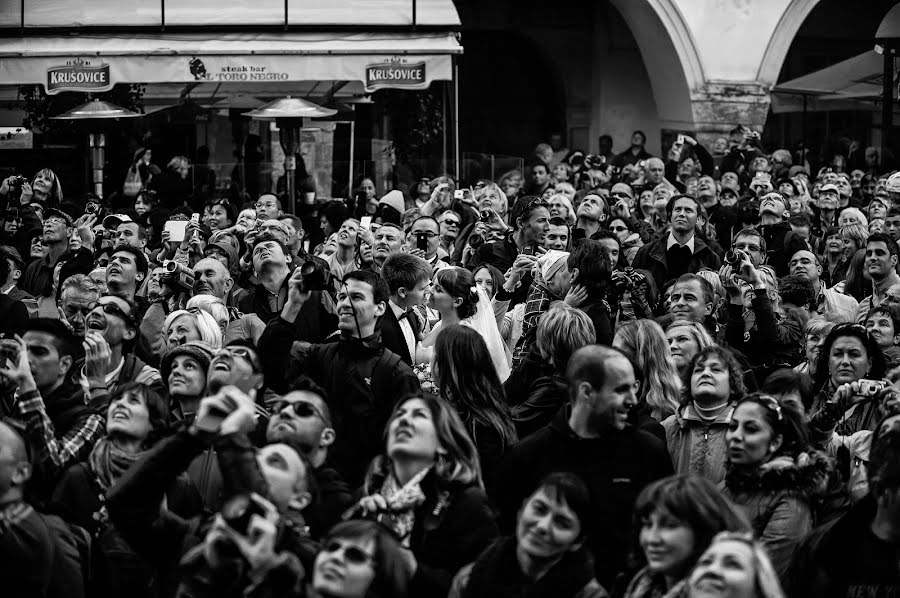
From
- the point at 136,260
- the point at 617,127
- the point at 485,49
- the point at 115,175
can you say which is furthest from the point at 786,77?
the point at 136,260

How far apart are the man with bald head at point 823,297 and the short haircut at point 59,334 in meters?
4.22

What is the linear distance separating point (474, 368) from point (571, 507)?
5.36ft

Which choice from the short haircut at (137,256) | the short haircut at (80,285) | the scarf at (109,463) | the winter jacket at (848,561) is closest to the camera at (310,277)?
the short haircut at (80,285)

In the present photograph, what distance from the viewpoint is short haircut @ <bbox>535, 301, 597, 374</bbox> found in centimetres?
648

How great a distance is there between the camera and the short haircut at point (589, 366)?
5.16 metres

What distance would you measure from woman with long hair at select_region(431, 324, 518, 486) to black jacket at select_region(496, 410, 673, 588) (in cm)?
64

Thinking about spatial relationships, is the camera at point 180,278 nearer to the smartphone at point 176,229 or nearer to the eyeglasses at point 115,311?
the eyeglasses at point 115,311

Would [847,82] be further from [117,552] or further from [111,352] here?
[117,552]

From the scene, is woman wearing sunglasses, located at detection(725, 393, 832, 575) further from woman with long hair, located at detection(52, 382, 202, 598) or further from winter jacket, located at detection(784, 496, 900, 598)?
woman with long hair, located at detection(52, 382, 202, 598)

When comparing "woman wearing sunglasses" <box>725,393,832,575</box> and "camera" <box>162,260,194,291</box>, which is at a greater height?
"camera" <box>162,260,194,291</box>

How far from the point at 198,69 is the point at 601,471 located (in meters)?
11.5

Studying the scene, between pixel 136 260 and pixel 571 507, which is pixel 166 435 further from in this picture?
pixel 136 260

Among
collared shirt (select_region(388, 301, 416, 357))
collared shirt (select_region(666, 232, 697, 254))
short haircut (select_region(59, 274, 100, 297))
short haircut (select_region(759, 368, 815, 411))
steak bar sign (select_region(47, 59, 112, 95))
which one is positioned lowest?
short haircut (select_region(759, 368, 815, 411))

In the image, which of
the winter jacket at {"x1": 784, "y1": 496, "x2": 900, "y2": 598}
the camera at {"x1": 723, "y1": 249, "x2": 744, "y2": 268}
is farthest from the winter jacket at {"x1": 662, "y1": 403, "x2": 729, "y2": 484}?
the camera at {"x1": 723, "y1": 249, "x2": 744, "y2": 268}
